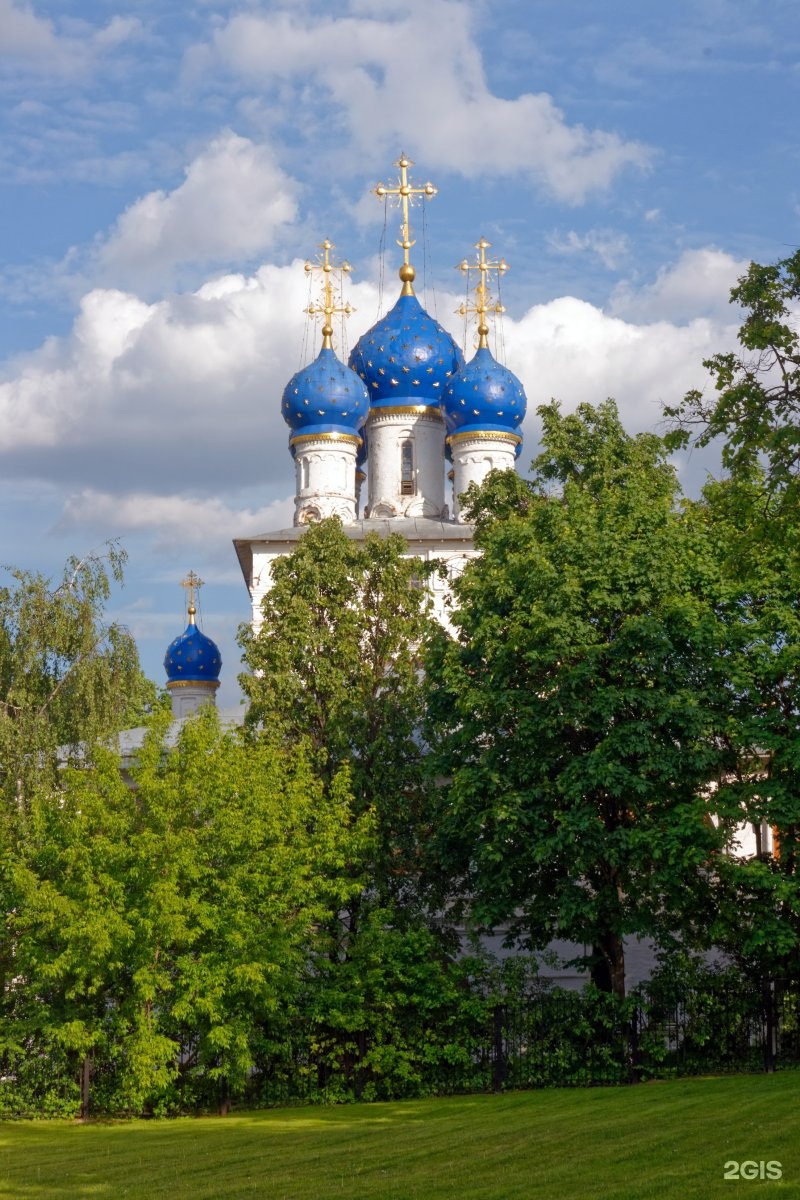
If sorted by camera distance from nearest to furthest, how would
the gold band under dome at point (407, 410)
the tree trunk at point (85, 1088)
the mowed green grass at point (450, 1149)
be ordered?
the mowed green grass at point (450, 1149), the tree trunk at point (85, 1088), the gold band under dome at point (407, 410)

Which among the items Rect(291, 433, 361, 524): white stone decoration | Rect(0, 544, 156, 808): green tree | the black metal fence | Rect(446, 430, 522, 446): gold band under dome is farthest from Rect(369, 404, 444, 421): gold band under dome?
the black metal fence

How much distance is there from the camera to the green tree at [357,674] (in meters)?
24.1

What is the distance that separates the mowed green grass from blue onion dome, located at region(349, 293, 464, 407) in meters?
28.8

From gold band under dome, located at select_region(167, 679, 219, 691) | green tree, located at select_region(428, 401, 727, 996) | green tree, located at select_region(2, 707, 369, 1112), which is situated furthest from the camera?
gold band under dome, located at select_region(167, 679, 219, 691)

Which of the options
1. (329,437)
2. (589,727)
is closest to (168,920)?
(589,727)

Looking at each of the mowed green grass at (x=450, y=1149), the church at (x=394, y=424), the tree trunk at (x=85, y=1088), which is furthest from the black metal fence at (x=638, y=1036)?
the church at (x=394, y=424)

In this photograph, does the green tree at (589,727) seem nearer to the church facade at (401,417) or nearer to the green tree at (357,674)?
the green tree at (357,674)

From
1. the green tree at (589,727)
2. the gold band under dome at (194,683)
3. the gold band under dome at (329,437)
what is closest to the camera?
the green tree at (589,727)

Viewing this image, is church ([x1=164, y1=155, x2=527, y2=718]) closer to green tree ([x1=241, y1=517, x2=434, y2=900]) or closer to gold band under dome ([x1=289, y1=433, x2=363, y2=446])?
gold band under dome ([x1=289, y1=433, x2=363, y2=446])

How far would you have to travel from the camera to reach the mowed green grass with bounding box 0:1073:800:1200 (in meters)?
11.7

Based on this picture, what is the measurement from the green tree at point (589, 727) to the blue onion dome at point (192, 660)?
24532mm

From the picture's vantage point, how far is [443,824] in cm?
2233

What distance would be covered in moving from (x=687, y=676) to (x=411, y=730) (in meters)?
4.96

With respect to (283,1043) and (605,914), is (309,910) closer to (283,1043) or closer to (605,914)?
(283,1043)
